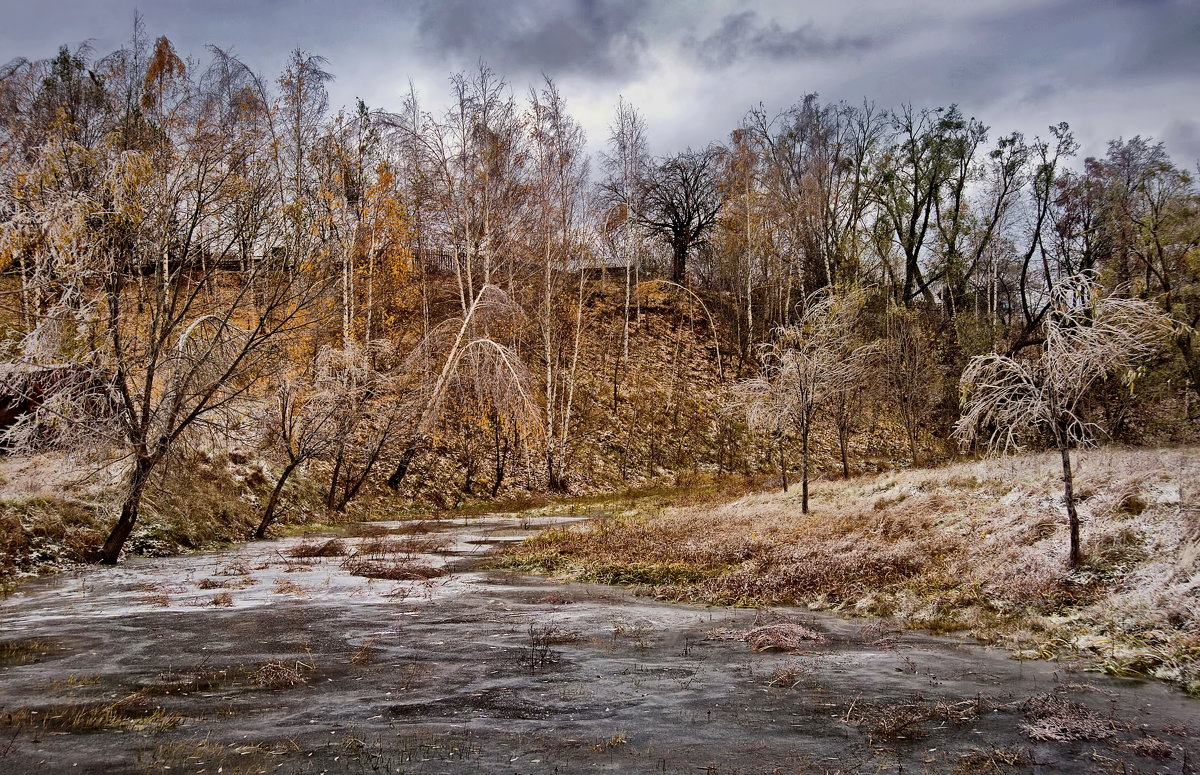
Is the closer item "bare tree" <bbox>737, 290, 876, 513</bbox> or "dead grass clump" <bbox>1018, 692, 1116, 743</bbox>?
"dead grass clump" <bbox>1018, 692, 1116, 743</bbox>

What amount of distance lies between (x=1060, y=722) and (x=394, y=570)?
11626mm

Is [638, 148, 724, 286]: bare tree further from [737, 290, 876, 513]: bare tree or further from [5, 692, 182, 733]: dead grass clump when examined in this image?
[5, 692, 182, 733]: dead grass clump

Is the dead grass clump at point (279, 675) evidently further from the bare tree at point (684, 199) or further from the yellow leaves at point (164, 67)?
the bare tree at point (684, 199)

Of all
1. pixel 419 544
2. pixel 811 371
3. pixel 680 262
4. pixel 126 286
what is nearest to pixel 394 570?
pixel 419 544

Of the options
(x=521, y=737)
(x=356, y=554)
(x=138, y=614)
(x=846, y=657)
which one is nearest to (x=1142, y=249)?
(x=846, y=657)

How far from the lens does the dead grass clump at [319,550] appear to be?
55.8ft

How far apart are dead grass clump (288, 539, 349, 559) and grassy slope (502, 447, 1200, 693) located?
4205mm

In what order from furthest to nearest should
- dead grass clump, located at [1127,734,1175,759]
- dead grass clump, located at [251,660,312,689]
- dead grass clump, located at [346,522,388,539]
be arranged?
dead grass clump, located at [346,522,388,539] → dead grass clump, located at [251,660,312,689] → dead grass clump, located at [1127,734,1175,759]

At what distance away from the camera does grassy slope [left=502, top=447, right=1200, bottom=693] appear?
30.3 feet

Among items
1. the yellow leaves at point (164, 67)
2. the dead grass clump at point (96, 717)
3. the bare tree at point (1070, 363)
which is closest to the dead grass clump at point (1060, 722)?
the bare tree at point (1070, 363)

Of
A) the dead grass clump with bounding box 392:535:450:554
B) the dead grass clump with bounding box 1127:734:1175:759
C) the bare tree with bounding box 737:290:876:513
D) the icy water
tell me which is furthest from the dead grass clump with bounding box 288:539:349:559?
the dead grass clump with bounding box 1127:734:1175:759

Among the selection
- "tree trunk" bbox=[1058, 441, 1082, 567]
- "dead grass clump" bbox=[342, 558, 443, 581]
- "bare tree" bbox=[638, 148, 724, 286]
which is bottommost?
"dead grass clump" bbox=[342, 558, 443, 581]

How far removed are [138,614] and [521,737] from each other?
7523mm

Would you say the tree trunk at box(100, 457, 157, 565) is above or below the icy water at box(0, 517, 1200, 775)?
above
